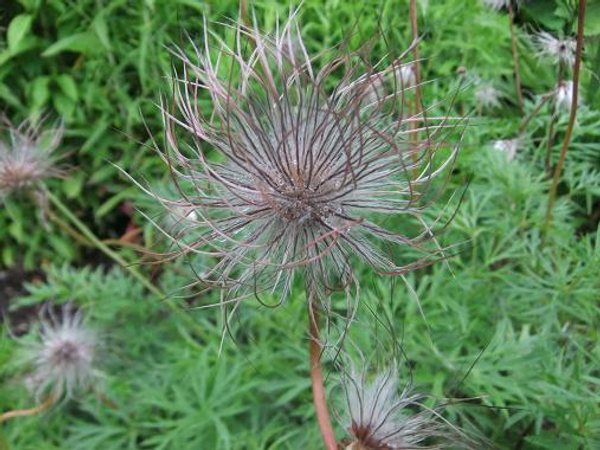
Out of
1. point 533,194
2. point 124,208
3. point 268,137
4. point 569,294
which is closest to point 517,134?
point 533,194

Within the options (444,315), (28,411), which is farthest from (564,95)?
(28,411)

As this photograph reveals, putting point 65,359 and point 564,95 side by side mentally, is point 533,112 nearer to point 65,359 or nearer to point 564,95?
point 564,95


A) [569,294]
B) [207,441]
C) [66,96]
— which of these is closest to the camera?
[569,294]

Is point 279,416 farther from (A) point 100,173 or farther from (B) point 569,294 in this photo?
(A) point 100,173

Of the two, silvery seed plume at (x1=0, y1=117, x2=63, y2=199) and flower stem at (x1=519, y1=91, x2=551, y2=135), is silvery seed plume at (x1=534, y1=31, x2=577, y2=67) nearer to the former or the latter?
flower stem at (x1=519, y1=91, x2=551, y2=135)

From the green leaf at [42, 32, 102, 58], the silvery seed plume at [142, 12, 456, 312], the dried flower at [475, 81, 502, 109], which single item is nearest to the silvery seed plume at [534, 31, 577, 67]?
the dried flower at [475, 81, 502, 109]

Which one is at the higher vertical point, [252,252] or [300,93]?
[300,93]

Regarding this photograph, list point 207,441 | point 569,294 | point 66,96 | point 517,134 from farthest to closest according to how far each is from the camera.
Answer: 1. point 66,96
2. point 517,134
3. point 207,441
4. point 569,294
